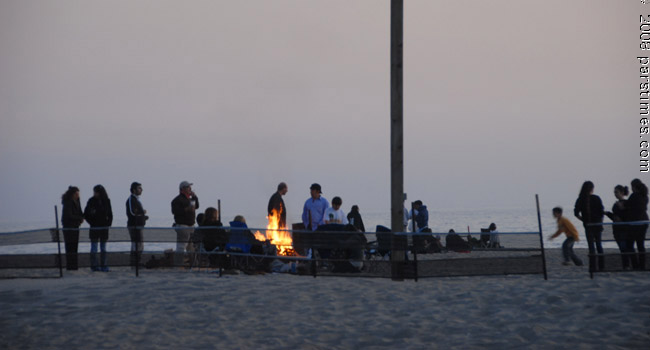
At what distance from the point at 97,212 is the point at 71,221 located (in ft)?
2.06

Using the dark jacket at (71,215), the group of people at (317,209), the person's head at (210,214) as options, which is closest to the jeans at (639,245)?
the group of people at (317,209)

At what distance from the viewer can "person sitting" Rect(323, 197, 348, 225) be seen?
54.9 feet

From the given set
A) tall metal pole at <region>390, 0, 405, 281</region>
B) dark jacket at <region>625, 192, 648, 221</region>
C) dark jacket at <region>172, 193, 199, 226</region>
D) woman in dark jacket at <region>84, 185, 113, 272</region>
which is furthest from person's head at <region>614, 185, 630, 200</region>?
woman in dark jacket at <region>84, 185, 113, 272</region>

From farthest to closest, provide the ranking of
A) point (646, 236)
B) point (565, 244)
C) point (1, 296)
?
1. point (565, 244)
2. point (646, 236)
3. point (1, 296)

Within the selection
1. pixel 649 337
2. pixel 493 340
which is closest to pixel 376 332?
pixel 493 340

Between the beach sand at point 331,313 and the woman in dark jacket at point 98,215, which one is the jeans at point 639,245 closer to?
the beach sand at point 331,313

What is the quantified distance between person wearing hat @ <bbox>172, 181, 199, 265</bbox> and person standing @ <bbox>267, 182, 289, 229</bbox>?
1.78m

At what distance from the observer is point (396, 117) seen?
→ 50.5 feet

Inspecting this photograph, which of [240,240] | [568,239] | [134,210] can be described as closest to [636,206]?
[568,239]

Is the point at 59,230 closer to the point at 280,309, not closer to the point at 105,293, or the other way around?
the point at 105,293

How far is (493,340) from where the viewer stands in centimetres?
983

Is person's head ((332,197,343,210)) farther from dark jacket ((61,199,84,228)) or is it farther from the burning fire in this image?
dark jacket ((61,199,84,228))

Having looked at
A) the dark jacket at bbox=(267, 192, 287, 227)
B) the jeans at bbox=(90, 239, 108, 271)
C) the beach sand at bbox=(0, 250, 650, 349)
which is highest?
the dark jacket at bbox=(267, 192, 287, 227)

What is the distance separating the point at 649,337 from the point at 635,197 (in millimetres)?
6934
